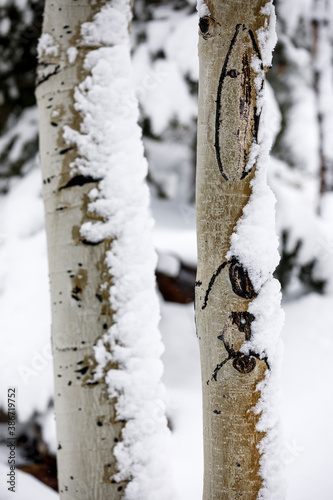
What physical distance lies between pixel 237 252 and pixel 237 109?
37 centimetres

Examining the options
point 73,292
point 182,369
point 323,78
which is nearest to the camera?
point 73,292

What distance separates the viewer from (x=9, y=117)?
11.6ft

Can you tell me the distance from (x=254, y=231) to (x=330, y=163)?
13.2 feet

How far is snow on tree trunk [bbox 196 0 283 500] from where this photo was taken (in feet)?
3.45

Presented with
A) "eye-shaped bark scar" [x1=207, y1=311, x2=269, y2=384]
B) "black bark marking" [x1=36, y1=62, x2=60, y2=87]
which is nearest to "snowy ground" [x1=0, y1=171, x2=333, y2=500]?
"eye-shaped bark scar" [x1=207, y1=311, x2=269, y2=384]

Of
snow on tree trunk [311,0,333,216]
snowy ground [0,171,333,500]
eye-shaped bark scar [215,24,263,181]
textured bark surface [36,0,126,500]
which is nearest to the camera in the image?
eye-shaped bark scar [215,24,263,181]

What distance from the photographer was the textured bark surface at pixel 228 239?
3.44 ft

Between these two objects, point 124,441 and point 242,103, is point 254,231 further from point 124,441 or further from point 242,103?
point 124,441

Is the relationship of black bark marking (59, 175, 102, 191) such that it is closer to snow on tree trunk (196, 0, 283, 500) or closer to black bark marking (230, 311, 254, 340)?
snow on tree trunk (196, 0, 283, 500)

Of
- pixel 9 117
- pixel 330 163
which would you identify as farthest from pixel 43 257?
pixel 330 163

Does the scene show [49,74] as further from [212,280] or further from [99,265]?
[212,280]

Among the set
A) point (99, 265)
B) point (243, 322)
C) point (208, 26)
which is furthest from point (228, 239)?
point (208, 26)

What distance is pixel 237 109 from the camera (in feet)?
3.44

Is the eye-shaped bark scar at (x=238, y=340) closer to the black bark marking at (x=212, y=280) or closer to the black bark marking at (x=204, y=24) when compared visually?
the black bark marking at (x=212, y=280)
